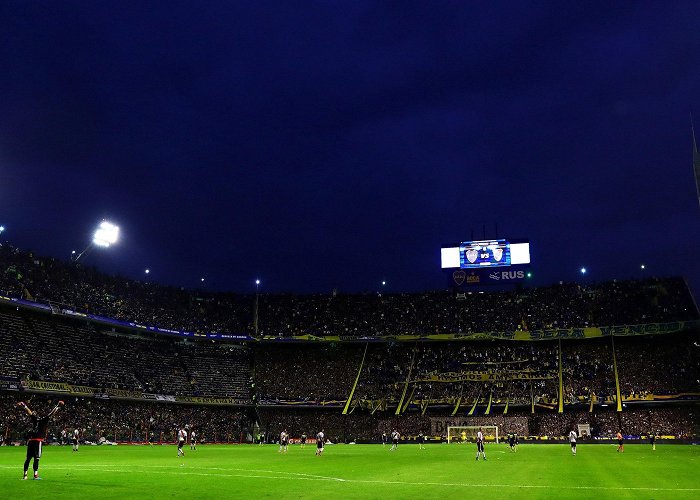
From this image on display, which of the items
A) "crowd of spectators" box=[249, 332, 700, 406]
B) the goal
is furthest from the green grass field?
"crowd of spectators" box=[249, 332, 700, 406]

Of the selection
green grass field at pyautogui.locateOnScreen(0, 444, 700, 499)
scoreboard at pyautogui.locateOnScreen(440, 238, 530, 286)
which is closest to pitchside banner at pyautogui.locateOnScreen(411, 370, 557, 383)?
scoreboard at pyautogui.locateOnScreen(440, 238, 530, 286)

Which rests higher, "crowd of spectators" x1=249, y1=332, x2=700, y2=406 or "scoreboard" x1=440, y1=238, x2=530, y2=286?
"scoreboard" x1=440, y1=238, x2=530, y2=286

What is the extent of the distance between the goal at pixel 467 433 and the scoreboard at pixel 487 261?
71.4ft

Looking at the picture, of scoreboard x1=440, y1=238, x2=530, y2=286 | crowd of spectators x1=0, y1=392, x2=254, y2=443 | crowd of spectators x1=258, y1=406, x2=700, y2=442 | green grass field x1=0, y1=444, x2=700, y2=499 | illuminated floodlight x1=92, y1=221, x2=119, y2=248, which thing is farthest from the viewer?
scoreboard x1=440, y1=238, x2=530, y2=286

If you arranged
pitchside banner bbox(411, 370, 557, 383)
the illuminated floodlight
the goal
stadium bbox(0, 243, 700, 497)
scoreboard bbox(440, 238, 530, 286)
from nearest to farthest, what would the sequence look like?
stadium bbox(0, 243, 700, 497)
the illuminated floodlight
the goal
pitchside banner bbox(411, 370, 557, 383)
scoreboard bbox(440, 238, 530, 286)

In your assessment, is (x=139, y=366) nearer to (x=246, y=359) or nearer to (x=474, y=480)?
(x=246, y=359)

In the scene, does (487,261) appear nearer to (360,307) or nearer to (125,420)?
(360,307)

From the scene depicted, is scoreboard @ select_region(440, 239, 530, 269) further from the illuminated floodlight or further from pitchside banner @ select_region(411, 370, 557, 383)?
the illuminated floodlight

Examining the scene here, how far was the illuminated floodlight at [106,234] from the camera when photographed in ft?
246

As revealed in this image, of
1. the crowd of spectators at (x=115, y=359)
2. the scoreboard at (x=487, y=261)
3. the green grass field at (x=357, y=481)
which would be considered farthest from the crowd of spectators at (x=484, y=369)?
the green grass field at (x=357, y=481)

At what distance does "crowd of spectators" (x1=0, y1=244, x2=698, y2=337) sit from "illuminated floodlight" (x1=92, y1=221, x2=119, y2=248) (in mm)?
8291

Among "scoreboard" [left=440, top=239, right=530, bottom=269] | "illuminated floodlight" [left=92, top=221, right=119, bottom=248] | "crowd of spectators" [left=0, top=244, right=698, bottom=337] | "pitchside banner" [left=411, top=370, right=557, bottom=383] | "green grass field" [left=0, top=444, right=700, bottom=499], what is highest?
"scoreboard" [left=440, top=239, right=530, bottom=269]

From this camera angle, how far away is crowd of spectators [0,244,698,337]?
83438 mm

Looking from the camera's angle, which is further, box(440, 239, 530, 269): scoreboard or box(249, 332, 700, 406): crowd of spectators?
box(440, 239, 530, 269): scoreboard
